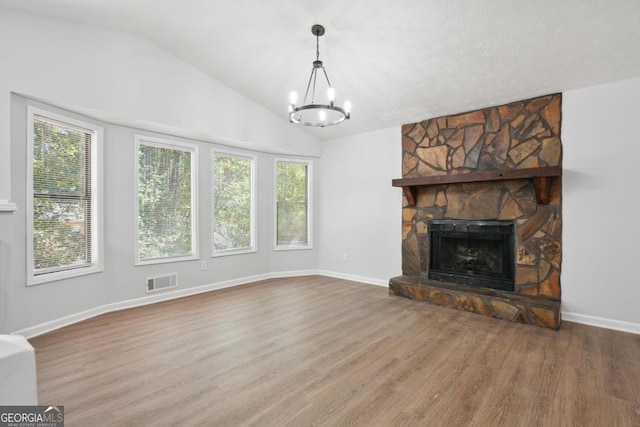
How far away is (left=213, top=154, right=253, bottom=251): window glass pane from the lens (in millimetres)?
5160

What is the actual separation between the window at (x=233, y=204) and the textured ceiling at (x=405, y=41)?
1.51m

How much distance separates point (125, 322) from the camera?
3570 millimetres

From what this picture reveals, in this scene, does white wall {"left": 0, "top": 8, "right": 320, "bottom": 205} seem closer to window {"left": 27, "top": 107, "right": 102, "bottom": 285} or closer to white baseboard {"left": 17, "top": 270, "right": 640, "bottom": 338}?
window {"left": 27, "top": 107, "right": 102, "bottom": 285}

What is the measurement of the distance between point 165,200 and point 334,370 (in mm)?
3403

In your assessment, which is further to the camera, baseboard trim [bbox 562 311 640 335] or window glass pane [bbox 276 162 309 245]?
window glass pane [bbox 276 162 309 245]

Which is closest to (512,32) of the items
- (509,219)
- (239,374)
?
(509,219)

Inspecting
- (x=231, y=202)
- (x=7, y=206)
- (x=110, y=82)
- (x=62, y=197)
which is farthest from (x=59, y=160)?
(x=231, y=202)

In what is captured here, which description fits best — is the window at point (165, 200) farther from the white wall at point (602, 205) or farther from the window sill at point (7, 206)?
the white wall at point (602, 205)

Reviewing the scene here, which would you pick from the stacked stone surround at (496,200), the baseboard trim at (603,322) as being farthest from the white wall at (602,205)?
the stacked stone surround at (496,200)

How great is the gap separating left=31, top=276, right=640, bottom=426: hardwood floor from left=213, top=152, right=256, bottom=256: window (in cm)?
160

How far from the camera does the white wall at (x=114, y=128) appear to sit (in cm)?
296

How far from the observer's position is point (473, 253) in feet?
14.3

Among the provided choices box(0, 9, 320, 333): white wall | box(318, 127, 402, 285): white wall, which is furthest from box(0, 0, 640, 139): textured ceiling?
box(318, 127, 402, 285): white wall

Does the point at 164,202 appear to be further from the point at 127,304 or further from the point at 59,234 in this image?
the point at 127,304
